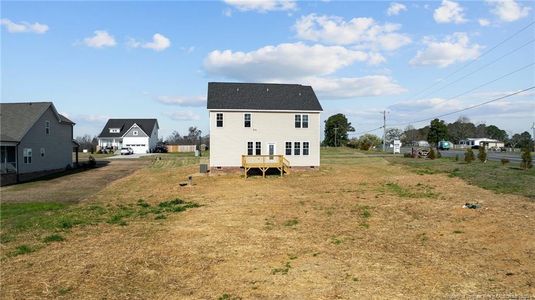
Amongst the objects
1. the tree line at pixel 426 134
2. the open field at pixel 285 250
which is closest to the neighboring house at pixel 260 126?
the open field at pixel 285 250

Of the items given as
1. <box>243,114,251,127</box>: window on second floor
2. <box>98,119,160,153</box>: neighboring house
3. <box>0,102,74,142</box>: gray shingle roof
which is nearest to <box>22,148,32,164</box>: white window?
<box>0,102,74,142</box>: gray shingle roof

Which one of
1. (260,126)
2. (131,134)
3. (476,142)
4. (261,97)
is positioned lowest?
(476,142)

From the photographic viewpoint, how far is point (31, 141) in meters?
38.0

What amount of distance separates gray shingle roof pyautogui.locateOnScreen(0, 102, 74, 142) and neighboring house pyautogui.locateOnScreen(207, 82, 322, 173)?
15.7 metres

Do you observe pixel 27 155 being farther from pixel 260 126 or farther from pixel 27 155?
pixel 260 126

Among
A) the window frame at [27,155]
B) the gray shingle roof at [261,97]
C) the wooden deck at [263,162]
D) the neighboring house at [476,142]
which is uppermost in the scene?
the gray shingle roof at [261,97]

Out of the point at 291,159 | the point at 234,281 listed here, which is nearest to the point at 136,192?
the point at 291,159

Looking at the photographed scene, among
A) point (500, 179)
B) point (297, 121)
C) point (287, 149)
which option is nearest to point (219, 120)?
point (287, 149)

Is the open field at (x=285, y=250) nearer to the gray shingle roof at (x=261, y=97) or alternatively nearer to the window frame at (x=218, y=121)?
the window frame at (x=218, y=121)

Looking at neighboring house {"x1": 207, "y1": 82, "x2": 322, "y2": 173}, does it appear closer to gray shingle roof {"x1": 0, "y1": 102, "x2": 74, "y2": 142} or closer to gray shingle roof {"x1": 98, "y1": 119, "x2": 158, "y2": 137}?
gray shingle roof {"x1": 0, "y1": 102, "x2": 74, "y2": 142}

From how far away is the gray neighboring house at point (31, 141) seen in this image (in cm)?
3525

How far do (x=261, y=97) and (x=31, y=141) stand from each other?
20.7 m

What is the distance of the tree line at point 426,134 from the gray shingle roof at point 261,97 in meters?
47.7

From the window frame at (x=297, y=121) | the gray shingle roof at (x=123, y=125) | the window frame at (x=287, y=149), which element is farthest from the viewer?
the gray shingle roof at (x=123, y=125)
